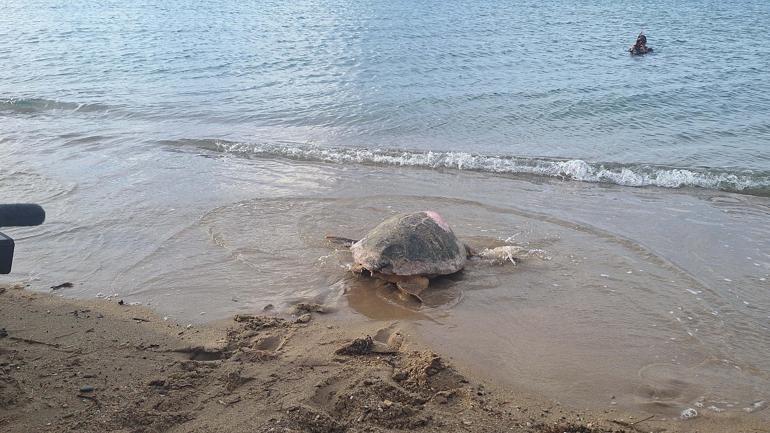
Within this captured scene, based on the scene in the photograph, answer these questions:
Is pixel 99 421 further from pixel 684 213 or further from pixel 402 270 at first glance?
pixel 684 213

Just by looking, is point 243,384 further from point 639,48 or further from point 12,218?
point 639,48

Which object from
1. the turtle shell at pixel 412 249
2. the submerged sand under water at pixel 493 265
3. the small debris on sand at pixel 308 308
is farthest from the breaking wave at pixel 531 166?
the small debris on sand at pixel 308 308

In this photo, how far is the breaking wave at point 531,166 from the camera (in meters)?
8.23

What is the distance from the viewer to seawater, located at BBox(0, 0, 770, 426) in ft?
15.0

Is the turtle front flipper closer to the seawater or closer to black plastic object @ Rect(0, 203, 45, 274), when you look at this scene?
the seawater

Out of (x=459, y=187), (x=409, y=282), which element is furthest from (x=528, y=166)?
(x=409, y=282)

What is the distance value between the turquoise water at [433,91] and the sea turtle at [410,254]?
3.74 metres

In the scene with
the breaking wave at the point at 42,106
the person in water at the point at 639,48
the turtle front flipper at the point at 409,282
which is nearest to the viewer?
the turtle front flipper at the point at 409,282

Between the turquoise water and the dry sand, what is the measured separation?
5452mm

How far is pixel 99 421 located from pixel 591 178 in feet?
24.0

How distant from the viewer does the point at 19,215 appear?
2465 mm

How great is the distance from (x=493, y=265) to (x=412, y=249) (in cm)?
91

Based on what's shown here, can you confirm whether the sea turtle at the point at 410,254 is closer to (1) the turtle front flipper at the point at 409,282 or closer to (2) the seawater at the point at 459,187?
(1) the turtle front flipper at the point at 409,282

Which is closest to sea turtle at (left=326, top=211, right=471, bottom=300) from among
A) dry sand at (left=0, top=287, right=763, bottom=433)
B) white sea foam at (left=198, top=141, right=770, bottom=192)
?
dry sand at (left=0, top=287, right=763, bottom=433)
